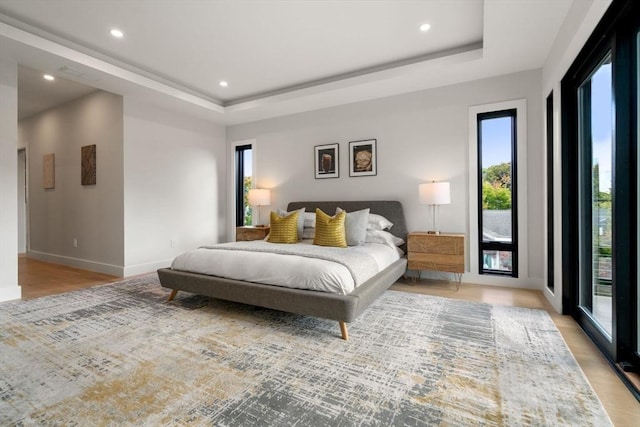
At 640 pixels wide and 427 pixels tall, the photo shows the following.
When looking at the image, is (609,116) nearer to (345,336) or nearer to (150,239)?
(345,336)

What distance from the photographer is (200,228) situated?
561cm

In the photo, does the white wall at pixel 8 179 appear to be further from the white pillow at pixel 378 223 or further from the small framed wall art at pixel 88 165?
the white pillow at pixel 378 223

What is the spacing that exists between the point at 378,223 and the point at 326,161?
149cm

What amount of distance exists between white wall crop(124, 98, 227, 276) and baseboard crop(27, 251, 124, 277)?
8.9 inches

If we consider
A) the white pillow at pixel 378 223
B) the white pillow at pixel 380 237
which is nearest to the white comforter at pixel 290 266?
the white pillow at pixel 380 237

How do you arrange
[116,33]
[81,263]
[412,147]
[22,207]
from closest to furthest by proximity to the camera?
[116,33] < [412,147] < [81,263] < [22,207]

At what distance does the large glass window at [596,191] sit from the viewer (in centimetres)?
211

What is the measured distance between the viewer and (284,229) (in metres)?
3.90

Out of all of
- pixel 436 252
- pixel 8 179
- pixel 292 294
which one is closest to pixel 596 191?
pixel 436 252

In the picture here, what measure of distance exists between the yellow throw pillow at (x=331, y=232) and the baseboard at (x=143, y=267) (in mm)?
2800

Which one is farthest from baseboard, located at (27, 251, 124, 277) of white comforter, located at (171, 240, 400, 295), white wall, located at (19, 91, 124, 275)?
white comforter, located at (171, 240, 400, 295)

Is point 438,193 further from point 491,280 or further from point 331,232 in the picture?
point 331,232

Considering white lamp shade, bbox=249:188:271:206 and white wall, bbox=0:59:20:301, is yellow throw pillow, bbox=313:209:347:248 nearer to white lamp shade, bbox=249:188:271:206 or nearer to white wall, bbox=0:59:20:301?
white lamp shade, bbox=249:188:271:206

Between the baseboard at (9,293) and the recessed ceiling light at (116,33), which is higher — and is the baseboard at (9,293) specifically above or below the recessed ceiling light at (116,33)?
below
